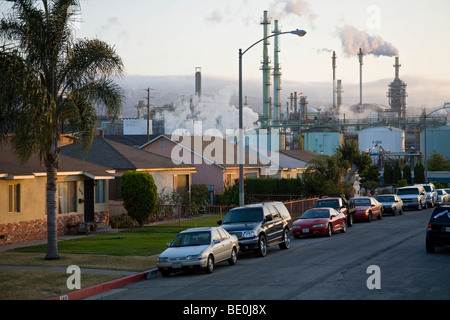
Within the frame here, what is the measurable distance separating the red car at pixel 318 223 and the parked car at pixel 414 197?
19882 millimetres

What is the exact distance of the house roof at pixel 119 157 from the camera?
38406 millimetres

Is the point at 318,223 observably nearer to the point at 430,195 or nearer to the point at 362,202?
the point at 362,202

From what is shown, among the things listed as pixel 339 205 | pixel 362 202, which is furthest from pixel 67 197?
pixel 362 202

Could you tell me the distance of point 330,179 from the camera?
151 feet

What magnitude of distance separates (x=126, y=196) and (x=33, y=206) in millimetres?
6098

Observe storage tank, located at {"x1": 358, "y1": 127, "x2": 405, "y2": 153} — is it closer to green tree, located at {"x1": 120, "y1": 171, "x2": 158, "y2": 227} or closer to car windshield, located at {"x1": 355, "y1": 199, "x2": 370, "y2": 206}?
car windshield, located at {"x1": 355, "y1": 199, "x2": 370, "y2": 206}

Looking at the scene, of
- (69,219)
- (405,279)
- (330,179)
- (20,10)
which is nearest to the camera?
(405,279)

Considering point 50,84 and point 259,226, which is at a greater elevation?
point 50,84

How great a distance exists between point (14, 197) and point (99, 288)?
41.6 ft

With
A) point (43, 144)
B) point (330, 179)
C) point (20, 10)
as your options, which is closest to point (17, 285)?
point (43, 144)

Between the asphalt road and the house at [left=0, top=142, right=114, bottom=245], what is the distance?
9125 millimetres

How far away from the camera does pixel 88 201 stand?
32.4 meters

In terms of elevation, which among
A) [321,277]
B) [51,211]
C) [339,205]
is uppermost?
[51,211]

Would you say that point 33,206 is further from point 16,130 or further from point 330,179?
point 330,179
